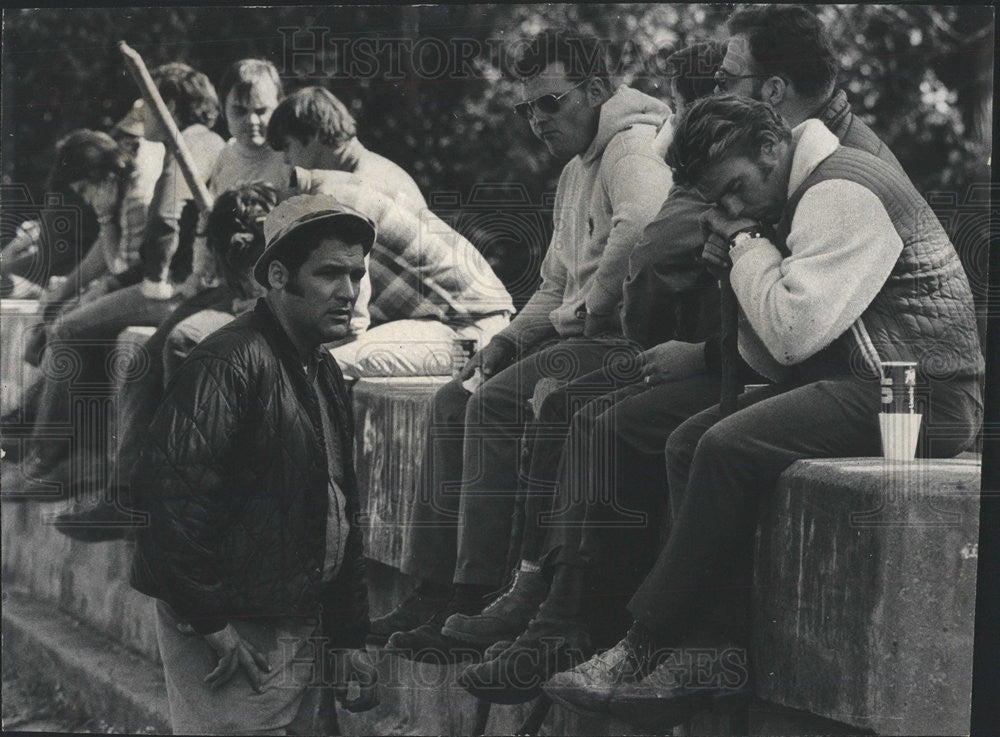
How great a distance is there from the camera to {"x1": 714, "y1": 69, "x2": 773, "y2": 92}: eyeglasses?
21.9 ft

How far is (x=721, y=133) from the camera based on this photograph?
638cm

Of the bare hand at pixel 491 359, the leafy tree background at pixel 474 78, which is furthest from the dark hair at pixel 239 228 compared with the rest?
the bare hand at pixel 491 359

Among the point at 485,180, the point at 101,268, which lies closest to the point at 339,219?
the point at 485,180

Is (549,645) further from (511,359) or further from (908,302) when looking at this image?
(908,302)

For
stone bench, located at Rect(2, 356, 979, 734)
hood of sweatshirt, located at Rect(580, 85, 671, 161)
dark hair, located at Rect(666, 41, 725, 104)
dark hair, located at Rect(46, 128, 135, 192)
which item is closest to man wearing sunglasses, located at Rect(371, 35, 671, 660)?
hood of sweatshirt, located at Rect(580, 85, 671, 161)

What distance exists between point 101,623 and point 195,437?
1632 millimetres

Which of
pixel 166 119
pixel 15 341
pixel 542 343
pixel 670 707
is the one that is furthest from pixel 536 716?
pixel 166 119

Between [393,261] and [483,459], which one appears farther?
[393,261]

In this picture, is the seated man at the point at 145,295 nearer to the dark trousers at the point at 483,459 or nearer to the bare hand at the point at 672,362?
the dark trousers at the point at 483,459

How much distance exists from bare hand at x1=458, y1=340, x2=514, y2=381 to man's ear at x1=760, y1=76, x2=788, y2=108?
1.26 m

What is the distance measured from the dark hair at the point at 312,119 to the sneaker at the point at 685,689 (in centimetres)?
224

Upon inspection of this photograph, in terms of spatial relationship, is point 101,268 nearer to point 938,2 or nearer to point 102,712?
point 102,712

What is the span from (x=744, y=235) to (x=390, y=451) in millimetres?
1582

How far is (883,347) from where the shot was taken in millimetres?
6383
